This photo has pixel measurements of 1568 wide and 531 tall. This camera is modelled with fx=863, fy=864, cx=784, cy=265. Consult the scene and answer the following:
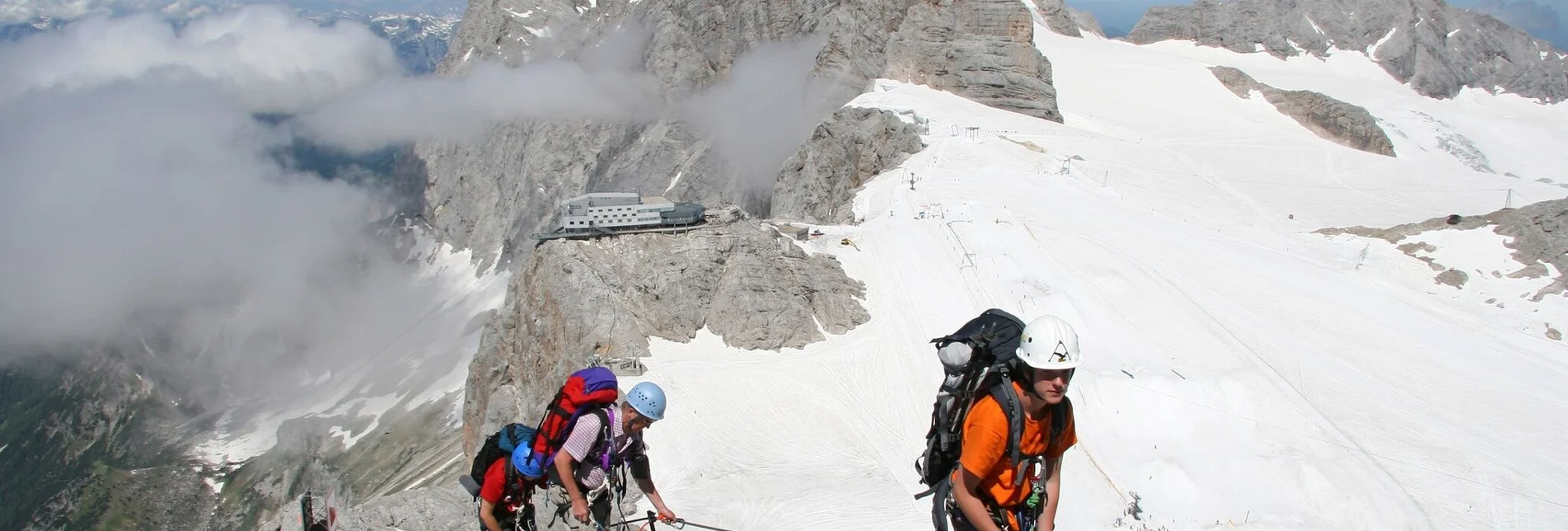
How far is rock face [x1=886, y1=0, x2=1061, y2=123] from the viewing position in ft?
195

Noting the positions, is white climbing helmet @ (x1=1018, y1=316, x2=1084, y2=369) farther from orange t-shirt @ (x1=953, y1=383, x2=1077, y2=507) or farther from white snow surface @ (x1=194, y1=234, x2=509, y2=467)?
white snow surface @ (x1=194, y1=234, x2=509, y2=467)

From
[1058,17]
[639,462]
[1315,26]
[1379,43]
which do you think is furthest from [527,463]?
[1379,43]

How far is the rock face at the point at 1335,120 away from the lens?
66125mm

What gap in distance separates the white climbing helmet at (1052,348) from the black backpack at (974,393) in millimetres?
205

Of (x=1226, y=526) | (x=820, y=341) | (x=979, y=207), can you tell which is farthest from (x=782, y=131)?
(x=1226, y=526)

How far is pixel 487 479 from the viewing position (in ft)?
29.2

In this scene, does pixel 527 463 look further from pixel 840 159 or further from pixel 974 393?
pixel 840 159

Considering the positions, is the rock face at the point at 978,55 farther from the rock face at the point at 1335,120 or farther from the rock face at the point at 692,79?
the rock face at the point at 1335,120

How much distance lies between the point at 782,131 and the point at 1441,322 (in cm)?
5252

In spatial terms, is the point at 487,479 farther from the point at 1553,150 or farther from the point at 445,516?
the point at 1553,150

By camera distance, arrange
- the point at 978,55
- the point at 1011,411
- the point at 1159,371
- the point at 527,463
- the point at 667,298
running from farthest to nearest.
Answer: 1. the point at 978,55
2. the point at 667,298
3. the point at 1159,371
4. the point at 527,463
5. the point at 1011,411

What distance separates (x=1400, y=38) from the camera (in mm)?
96062

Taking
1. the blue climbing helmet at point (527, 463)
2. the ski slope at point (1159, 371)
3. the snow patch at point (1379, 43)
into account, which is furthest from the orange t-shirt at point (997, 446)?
the snow patch at point (1379, 43)

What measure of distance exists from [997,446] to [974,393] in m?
0.52
